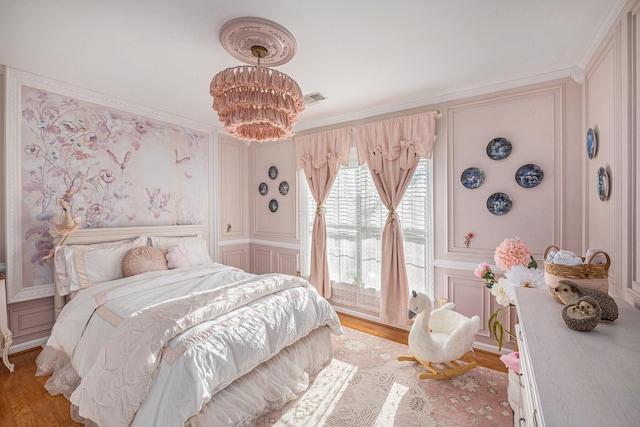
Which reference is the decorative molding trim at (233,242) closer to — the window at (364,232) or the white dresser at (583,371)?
the window at (364,232)

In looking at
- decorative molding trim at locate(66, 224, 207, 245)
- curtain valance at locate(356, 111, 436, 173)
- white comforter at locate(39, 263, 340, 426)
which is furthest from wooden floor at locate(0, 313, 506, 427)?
curtain valance at locate(356, 111, 436, 173)

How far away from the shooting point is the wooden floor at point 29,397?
1854mm

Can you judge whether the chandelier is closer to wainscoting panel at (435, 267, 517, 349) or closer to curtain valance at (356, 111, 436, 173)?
curtain valance at (356, 111, 436, 173)

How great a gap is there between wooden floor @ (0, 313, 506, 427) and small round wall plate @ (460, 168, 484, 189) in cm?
171

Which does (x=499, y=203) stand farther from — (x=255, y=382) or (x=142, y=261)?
(x=142, y=261)

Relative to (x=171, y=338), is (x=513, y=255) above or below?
above

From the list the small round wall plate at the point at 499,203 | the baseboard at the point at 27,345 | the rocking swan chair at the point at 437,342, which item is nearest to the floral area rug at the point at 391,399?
the rocking swan chair at the point at 437,342

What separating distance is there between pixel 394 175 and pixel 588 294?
2278 mm

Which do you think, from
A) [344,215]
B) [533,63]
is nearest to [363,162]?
[344,215]

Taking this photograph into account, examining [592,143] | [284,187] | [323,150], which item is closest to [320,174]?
[323,150]

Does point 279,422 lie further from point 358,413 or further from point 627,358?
point 627,358

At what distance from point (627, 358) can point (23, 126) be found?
4.36 metres

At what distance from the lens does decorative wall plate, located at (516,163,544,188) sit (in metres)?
2.55

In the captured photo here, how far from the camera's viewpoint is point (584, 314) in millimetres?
988
